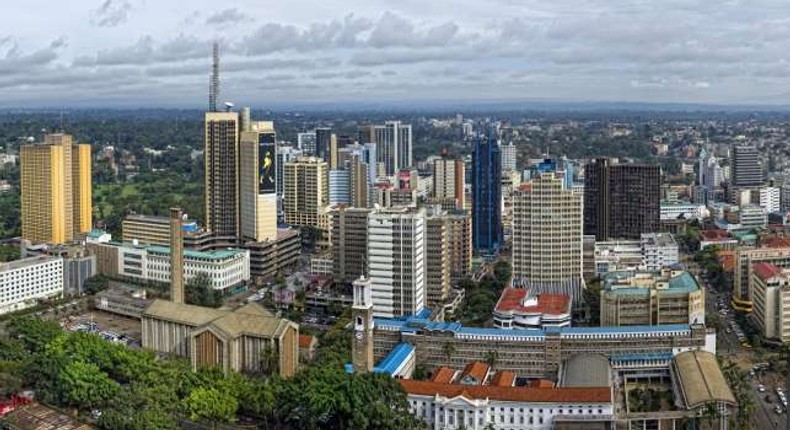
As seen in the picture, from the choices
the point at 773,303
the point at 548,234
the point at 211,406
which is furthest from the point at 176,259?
the point at 773,303

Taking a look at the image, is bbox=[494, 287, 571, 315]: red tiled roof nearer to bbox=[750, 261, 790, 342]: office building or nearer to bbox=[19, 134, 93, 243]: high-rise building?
bbox=[750, 261, 790, 342]: office building

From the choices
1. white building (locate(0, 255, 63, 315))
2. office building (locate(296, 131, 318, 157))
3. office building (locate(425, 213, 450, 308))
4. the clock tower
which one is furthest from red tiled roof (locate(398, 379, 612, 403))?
office building (locate(296, 131, 318, 157))

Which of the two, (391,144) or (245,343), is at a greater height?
(391,144)

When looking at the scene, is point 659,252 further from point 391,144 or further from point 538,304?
point 391,144

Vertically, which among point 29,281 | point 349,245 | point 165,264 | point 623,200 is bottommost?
point 29,281

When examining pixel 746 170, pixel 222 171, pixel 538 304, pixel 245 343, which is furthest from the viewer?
pixel 746 170

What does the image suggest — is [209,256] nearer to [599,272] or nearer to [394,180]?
[599,272]

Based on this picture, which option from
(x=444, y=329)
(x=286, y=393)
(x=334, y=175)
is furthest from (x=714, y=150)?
(x=286, y=393)
